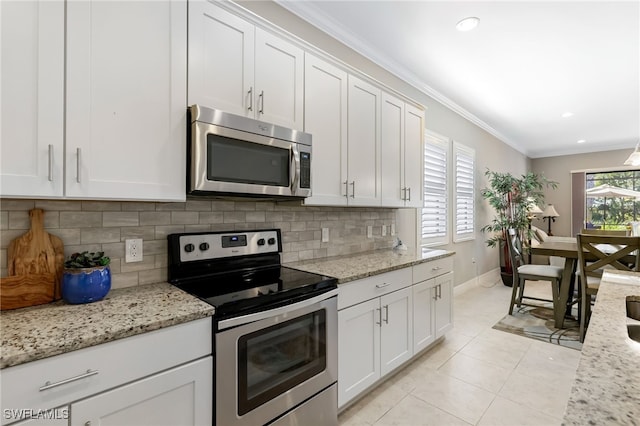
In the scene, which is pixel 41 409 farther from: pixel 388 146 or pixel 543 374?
pixel 543 374

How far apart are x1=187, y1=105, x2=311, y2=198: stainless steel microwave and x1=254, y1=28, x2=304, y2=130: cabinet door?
118 millimetres

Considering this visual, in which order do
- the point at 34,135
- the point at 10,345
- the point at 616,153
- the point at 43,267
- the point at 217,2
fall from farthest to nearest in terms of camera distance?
the point at 616,153
the point at 217,2
the point at 43,267
the point at 34,135
the point at 10,345

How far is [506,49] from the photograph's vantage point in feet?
9.66

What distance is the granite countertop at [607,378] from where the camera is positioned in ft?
1.59

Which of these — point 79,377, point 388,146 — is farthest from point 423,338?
point 79,377

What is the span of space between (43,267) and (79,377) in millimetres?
620

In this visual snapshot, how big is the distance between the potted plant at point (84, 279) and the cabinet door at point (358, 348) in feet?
3.92

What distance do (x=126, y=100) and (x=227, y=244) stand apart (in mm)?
918

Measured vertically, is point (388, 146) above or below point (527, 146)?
below

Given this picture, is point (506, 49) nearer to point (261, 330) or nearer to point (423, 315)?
point (423, 315)

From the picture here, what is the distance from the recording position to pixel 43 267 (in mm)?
1301

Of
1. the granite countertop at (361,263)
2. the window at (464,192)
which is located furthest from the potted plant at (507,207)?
the granite countertop at (361,263)

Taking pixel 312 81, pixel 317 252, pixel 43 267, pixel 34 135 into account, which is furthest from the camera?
pixel 317 252

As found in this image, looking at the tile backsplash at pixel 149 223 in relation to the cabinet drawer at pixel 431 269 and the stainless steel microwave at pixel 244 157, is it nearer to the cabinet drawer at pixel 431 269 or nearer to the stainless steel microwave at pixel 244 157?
the stainless steel microwave at pixel 244 157
